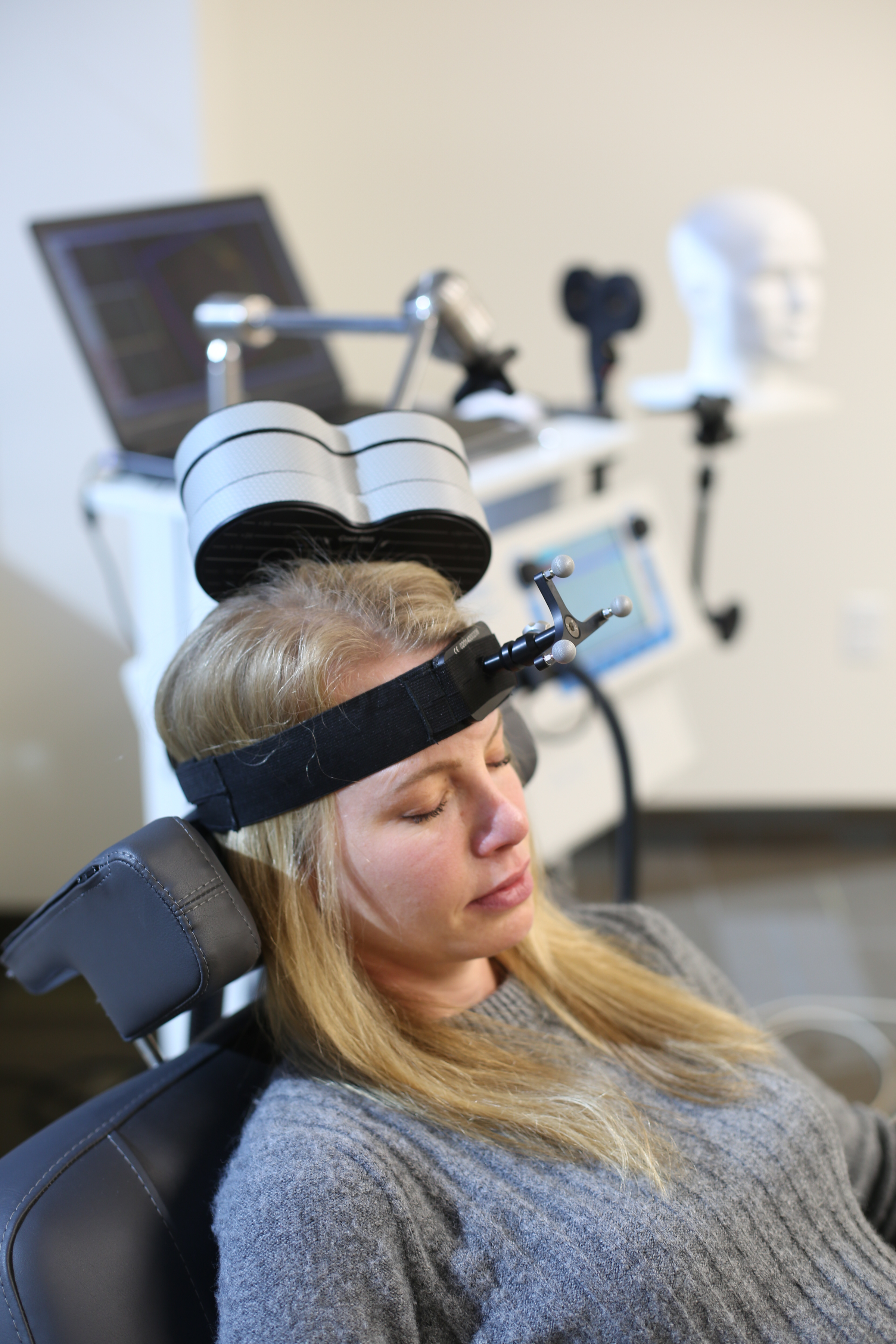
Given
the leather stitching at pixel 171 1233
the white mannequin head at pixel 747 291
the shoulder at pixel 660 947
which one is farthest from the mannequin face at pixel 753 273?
the leather stitching at pixel 171 1233

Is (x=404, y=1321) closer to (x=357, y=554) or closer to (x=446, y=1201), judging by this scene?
(x=446, y=1201)

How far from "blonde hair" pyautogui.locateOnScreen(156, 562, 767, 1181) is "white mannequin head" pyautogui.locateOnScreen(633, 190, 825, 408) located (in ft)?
3.85

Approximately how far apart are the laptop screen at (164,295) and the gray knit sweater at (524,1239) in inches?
37.4

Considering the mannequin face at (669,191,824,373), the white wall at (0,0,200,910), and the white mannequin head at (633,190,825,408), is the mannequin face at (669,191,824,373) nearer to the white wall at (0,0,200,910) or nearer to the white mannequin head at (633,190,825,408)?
the white mannequin head at (633,190,825,408)

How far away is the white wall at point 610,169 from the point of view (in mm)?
2312

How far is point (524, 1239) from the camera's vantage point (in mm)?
763

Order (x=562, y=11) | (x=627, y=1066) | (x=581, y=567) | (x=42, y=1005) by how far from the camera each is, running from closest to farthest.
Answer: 1. (x=627, y=1066)
2. (x=42, y=1005)
3. (x=581, y=567)
4. (x=562, y=11)

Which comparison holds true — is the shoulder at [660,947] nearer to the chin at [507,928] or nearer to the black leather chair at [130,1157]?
the chin at [507,928]

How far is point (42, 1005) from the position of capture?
3.88 feet

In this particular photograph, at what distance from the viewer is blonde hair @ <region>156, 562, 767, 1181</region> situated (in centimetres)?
81

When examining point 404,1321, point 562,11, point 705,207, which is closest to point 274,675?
point 404,1321

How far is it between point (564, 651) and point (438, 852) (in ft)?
0.62

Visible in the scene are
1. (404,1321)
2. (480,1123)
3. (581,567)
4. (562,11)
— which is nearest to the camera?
(404,1321)

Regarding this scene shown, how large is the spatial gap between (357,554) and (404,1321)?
539mm
